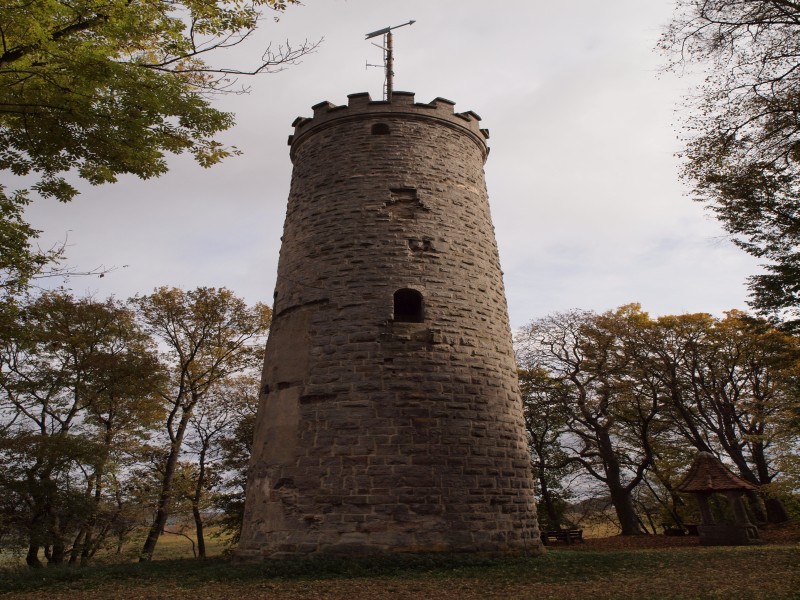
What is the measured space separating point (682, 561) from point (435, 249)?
7.14 meters

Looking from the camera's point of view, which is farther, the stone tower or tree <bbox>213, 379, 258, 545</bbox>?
tree <bbox>213, 379, 258, 545</bbox>

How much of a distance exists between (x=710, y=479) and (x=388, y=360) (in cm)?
1091

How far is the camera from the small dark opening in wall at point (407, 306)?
32.7 ft

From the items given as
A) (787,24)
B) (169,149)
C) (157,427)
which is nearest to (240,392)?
(157,427)

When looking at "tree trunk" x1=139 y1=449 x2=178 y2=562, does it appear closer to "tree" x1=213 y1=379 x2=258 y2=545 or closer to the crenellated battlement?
"tree" x1=213 y1=379 x2=258 y2=545

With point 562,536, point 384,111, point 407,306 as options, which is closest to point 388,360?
point 407,306

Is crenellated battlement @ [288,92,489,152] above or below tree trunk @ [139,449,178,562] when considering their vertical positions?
above

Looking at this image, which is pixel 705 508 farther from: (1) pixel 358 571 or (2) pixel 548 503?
(1) pixel 358 571

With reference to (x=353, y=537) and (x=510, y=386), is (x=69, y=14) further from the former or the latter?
(x=510, y=386)

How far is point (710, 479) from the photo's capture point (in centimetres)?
1456

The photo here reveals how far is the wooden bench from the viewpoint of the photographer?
1842 centimetres

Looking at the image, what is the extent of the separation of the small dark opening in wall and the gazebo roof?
32.5 feet

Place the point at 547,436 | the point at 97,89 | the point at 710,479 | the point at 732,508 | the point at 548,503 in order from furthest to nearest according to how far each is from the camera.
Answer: the point at 547,436, the point at 548,503, the point at 710,479, the point at 732,508, the point at 97,89

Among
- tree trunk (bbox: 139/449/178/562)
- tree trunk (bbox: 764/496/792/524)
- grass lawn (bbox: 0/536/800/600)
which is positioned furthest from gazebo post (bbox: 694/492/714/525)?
tree trunk (bbox: 139/449/178/562)
